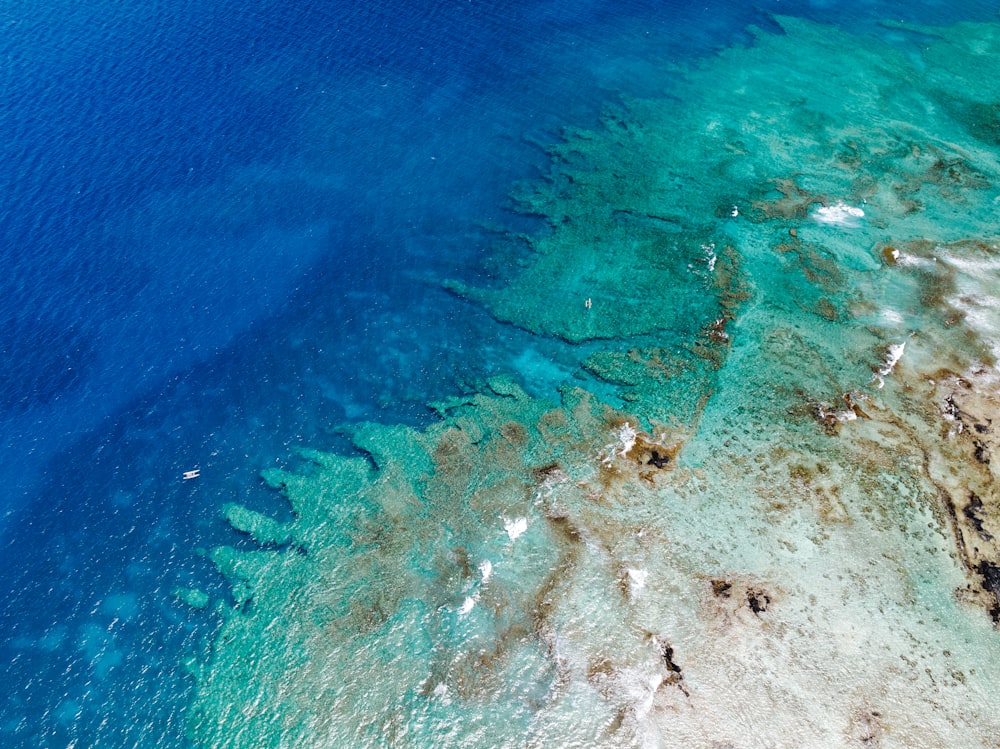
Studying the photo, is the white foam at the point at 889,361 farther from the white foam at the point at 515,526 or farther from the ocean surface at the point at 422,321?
the white foam at the point at 515,526

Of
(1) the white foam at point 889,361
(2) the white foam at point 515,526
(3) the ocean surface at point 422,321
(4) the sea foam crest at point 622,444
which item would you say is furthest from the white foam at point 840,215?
(2) the white foam at point 515,526

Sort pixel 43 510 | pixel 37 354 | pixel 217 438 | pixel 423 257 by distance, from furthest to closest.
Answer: pixel 423 257
pixel 37 354
pixel 217 438
pixel 43 510

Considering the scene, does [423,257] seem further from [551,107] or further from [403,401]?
[551,107]

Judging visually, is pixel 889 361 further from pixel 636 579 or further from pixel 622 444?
pixel 636 579

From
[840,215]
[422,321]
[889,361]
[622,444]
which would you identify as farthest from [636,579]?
[840,215]

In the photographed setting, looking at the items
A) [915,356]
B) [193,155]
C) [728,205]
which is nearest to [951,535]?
[915,356]

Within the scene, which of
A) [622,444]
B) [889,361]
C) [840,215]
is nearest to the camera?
[622,444]
